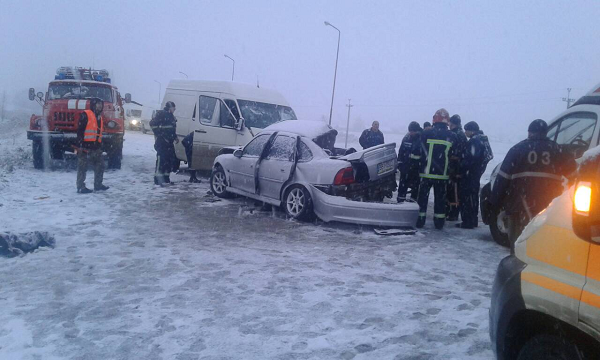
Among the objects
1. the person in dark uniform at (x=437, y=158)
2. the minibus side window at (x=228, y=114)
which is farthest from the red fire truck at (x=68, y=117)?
the person in dark uniform at (x=437, y=158)

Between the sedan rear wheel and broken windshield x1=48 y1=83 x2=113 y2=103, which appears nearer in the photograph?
the sedan rear wheel

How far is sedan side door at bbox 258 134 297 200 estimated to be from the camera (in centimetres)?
858

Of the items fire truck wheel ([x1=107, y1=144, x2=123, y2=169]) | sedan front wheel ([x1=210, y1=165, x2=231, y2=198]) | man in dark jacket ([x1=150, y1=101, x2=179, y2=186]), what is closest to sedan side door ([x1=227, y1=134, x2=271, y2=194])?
sedan front wheel ([x1=210, y1=165, x2=231, y2=198])

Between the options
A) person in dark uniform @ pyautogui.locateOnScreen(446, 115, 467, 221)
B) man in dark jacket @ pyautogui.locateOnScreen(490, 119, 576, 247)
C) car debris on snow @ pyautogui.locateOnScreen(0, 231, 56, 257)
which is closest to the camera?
man in dark jacket @ pyautogui.locateOnScreen(490, 119, 576, 247)

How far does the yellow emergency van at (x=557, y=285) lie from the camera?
2.02 metres

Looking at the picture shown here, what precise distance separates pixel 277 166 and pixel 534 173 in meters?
4.74

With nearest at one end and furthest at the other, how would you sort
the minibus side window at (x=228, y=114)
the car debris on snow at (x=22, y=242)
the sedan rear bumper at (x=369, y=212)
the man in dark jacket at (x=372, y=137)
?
the car debris on snow at (x=22, y=242)
the sedan rear bumper at (x=369, y=212)
the minibus side window at (x=228, y=114)
the man in dark jacket at (x=372, y=137)

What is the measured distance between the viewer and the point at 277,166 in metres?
8.73

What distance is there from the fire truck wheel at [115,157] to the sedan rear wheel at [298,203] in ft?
24.1

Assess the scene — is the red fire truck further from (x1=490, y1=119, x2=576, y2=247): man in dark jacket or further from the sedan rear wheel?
(x1=490, y1=119, x2=576, y2=247): man in dark jacket

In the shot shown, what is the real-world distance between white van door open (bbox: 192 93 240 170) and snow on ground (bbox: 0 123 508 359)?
3.68 m

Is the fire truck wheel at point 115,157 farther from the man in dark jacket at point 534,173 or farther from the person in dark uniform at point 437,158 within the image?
the man in dark jacket at point 534,173

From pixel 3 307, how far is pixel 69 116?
1047cm

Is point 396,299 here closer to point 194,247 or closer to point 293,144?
point 194,247
